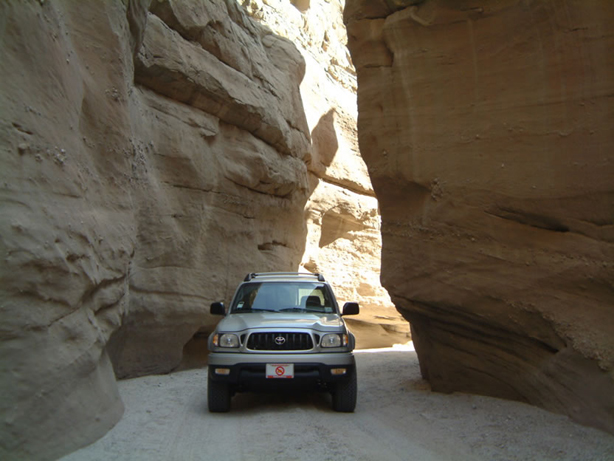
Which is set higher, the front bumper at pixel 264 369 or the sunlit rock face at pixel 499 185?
the sunlit rock face at pixel 499 185

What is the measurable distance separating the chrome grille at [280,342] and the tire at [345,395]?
23.2 inches

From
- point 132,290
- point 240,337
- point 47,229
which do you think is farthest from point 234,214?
point 47,229

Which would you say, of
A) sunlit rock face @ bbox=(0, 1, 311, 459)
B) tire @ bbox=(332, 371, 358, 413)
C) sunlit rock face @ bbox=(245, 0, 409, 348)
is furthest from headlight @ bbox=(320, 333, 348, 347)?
sunlit rock face @ bbox=(245, 0, 409, 348)

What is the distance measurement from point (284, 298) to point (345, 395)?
1569 millimetres

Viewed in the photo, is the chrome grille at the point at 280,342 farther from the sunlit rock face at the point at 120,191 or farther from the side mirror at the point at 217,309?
A: the sunlit rock face at the point at 120,191

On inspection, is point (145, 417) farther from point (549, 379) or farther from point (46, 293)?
point (549, 379)

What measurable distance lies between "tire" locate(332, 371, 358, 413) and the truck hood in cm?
60

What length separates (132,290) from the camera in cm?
916

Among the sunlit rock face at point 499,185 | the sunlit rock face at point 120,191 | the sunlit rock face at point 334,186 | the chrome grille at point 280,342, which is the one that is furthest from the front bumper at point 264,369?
the sunlit rock face at point 334,186

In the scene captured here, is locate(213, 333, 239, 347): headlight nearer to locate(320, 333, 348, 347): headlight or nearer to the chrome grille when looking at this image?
the chrome grille

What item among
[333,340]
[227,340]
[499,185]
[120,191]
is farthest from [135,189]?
[499,185]

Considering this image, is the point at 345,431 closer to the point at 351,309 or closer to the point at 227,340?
the point at 227,340

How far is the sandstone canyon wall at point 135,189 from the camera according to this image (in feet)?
14.0

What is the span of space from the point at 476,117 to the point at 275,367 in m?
3.73
